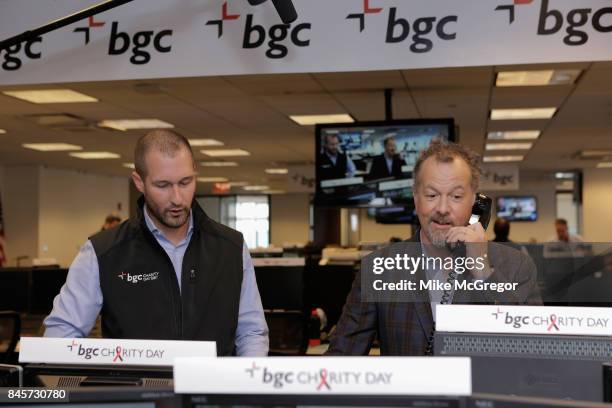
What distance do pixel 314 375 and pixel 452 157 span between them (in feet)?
4.08

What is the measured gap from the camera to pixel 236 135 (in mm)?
11227

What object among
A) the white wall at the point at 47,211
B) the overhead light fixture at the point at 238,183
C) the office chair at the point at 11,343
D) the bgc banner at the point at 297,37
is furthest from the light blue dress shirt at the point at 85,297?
the overhead light fixture at the point at 238,183

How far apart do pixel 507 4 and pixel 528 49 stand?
24 centimetres

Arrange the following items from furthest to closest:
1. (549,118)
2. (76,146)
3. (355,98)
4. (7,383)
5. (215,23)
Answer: (76,146) < (549,118) < (355,98) < (215,23) < (7,383)

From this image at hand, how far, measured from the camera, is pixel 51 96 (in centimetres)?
783

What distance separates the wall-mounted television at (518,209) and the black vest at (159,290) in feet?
70.5

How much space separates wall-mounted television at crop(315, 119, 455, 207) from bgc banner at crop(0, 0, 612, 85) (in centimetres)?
291

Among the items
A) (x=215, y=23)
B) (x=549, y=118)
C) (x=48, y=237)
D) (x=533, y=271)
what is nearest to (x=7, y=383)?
(x=533, y=271)

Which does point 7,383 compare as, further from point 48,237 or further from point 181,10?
point 48,237

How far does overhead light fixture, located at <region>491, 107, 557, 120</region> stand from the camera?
362 inches

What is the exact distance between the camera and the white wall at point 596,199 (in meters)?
18.2

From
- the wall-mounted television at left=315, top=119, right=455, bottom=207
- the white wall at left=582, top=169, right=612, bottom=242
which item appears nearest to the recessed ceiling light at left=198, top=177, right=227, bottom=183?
the white wall at left=582, top=169, right=612, bottom=242

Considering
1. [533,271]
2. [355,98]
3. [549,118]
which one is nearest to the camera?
[533,271]

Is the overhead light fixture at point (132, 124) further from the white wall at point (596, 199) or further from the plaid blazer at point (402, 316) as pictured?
the white wall at point (596, 199)
